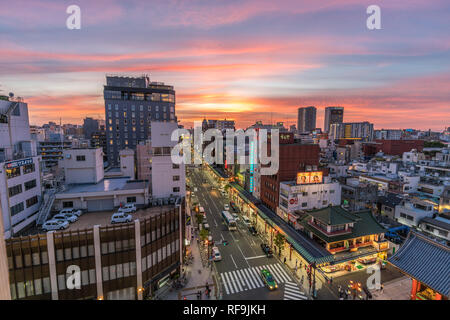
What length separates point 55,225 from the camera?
96.3 feet

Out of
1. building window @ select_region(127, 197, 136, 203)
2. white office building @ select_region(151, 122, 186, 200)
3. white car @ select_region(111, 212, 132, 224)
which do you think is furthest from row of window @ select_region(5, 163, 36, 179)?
white office building @ select_region(151, 122, 186, 200)

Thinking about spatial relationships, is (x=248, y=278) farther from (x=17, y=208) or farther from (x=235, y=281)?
(x=17, y=208)

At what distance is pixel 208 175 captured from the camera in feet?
372

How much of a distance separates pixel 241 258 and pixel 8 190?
114 feet

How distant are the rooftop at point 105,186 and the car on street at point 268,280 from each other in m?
24.2

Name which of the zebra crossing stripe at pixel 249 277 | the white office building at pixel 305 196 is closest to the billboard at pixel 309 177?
the white office building at pixel 305 196

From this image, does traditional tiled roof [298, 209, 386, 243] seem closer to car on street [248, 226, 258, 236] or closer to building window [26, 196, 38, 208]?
car on street [248, 226, 258, 236]

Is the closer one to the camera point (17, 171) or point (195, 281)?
point (17, 171)

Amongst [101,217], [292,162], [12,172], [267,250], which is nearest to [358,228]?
[267,250]

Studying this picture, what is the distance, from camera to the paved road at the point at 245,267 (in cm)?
3064

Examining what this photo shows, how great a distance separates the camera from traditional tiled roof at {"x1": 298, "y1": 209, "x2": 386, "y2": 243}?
35719mm

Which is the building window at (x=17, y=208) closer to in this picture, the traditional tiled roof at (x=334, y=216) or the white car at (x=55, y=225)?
the white car at (x=55, y=225)

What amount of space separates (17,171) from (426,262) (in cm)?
5073
